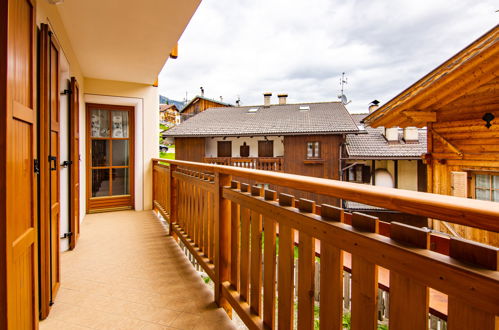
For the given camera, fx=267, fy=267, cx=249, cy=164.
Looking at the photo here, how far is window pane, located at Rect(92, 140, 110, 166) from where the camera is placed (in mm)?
4543

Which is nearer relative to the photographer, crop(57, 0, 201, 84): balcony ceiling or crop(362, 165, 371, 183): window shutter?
crop(57, 0, 201, 84): balcony ceiling

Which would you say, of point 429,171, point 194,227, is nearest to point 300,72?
point 429,171

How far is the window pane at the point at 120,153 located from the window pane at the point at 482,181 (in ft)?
18.9

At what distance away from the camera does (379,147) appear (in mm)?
12867

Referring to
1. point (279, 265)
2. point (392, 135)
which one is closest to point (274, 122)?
point (392, 135)

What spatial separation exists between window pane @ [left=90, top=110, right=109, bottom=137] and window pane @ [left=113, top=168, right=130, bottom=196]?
661 millimetres

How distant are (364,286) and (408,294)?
0.39 feet

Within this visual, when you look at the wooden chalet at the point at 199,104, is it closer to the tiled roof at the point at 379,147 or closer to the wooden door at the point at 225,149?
the wooden door at the point at 225,149

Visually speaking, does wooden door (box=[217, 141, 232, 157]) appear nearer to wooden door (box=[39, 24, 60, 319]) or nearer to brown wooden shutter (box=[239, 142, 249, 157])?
brown wooden shutter (box=[239, 142, 249, 157])

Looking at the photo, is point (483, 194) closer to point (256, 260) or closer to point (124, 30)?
point (256, 260)

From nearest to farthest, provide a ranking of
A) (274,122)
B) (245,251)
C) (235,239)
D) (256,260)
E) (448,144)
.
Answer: (256,260) < (245,251) < (235,239) < (448,144) < (274,122)

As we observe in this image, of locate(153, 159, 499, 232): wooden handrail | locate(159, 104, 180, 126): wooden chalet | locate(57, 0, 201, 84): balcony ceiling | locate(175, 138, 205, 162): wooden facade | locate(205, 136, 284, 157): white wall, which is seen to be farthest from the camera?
locate(159, 104, 180, 126): wooden chalet

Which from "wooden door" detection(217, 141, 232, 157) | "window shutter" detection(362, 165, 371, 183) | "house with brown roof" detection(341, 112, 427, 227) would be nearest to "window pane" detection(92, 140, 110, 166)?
"house with brown roof" detection(341, 112, 427, 227)

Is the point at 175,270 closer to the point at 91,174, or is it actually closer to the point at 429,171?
the point at 91,174
